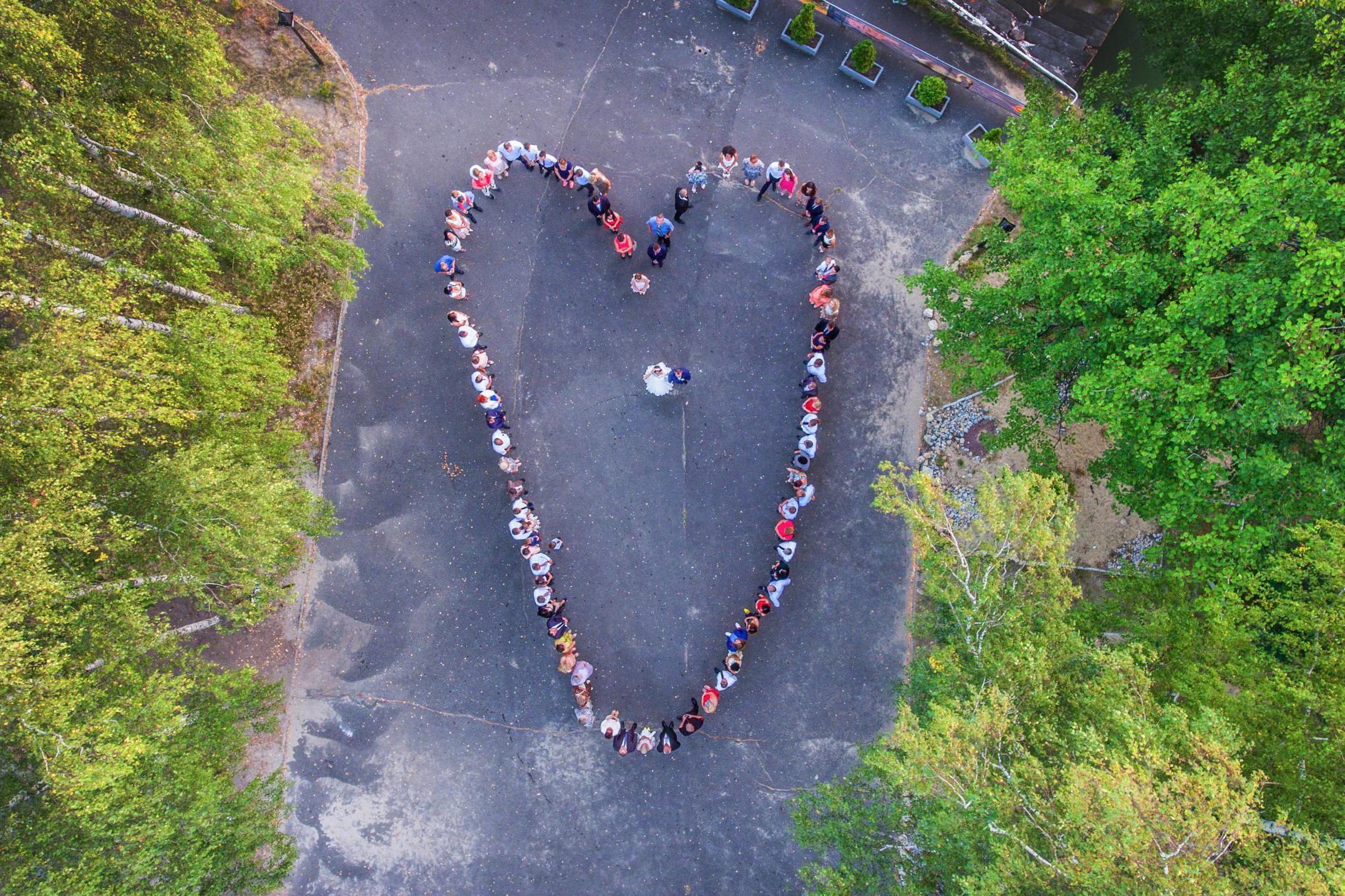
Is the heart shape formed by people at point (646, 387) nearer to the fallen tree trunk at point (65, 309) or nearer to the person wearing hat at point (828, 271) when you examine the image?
the person wearing hat at point (828, 271)

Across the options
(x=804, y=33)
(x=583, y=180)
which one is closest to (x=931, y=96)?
(x=804, y=33)

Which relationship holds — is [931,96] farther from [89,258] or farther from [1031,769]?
[89,258]

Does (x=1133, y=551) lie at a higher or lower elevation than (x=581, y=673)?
higher

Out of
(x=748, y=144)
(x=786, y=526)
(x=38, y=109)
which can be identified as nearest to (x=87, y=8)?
(x=38, y=109)

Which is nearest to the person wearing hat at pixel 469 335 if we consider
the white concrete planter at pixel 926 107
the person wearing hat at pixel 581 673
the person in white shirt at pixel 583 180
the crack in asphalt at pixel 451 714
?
the person in white shirt at pixel 583 180

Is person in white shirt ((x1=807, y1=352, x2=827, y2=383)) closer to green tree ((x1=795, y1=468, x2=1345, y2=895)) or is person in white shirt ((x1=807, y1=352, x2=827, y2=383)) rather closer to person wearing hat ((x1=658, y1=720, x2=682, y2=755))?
green tree ((x1=795, y1=468, x2=1345, y2=895))
